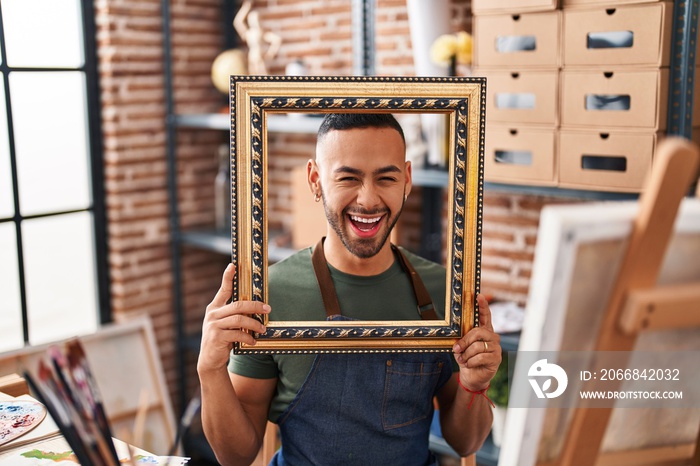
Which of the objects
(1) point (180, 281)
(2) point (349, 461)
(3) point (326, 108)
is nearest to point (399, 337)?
(2) point (349, 461)

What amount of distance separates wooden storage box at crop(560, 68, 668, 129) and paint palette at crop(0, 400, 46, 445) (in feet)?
A: 5.17

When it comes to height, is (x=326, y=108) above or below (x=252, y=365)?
above

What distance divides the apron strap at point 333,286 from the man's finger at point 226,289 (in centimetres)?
22

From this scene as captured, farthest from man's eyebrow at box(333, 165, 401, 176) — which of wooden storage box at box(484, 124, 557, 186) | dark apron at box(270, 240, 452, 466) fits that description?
wooden storage box at box(484, 124, 557, 186)

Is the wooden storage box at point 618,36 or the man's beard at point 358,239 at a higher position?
the wooden storage box at point 618,36

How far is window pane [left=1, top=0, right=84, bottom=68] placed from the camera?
2982 mm

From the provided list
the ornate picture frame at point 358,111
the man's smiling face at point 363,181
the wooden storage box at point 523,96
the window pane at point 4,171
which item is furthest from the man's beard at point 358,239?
the window pane at point 4,171

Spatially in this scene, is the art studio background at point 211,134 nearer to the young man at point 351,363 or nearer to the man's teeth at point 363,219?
the young man at point 351,363

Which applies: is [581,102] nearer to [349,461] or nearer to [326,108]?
[326,108]

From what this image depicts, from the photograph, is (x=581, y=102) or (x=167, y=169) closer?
(x=581, y=102)

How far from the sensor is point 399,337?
1514 mm

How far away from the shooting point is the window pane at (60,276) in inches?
125

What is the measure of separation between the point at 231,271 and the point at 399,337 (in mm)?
345

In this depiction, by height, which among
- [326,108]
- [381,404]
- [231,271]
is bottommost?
[381,404]
